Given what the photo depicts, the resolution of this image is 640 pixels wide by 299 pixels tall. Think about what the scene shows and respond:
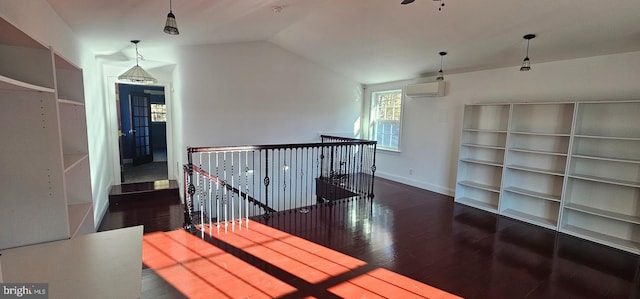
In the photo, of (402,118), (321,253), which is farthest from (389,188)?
(321,253)

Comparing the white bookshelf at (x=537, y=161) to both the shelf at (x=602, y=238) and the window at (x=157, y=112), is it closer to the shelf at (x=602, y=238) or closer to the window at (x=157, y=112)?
the shelf at (x=602, y=238)

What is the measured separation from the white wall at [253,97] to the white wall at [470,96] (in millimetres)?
1405

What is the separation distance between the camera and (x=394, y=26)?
393 cm

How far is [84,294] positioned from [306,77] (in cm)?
557

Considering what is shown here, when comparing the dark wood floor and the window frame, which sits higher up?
the window frame

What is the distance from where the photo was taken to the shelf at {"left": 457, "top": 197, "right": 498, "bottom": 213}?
4461mm

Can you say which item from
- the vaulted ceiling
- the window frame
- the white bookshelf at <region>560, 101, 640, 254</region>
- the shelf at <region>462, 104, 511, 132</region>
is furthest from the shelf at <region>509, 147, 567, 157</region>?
the window frame

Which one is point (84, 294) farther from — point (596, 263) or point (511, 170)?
point (511, 170)

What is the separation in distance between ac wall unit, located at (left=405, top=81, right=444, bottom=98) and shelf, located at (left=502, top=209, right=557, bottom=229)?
230 centimetres

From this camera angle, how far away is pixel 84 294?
110 cm

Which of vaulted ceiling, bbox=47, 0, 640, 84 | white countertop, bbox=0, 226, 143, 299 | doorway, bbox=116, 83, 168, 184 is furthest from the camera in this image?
doorway, bbox=116, 83, 168, 184

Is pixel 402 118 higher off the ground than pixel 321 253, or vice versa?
pixel 402 118

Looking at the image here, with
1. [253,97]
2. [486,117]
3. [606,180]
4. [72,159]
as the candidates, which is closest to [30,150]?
[72,159]

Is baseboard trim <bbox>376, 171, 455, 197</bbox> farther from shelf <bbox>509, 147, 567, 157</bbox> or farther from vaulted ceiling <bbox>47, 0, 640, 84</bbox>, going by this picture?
vaulted ceiling <bbox>47, 0, 640, 84</bbox>
